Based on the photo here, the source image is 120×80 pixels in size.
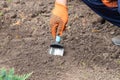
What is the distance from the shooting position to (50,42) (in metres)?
2.82

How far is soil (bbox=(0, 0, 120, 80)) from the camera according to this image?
8.20 feet

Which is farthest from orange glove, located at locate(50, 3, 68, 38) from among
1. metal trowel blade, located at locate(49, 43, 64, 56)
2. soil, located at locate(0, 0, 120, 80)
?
soil, located at locate(0, 0, 120, 80)

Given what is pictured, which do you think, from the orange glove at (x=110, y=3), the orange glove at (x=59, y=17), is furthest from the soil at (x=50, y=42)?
the orange glove at (x=110, y=3)

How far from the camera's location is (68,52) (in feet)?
8.87

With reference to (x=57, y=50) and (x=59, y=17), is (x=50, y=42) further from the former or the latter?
(x=59, y=17)

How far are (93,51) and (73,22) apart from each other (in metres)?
0.50

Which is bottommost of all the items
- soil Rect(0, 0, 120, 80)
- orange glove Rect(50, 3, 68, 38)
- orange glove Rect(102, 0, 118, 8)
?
soil Rect(0, 0, 120, 80)

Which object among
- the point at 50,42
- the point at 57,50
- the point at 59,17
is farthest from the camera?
the point at 50,42

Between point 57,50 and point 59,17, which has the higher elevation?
point 59,17

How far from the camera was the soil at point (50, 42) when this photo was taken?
2498 millimetres

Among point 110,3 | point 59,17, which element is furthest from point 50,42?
point 110,3

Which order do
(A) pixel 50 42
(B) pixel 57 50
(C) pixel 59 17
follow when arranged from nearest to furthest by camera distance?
(C) pixel 59 17
(B) pixel 57 50
(A) pixel 50 42

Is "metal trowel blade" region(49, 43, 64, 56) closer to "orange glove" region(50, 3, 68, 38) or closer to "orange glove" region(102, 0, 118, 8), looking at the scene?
"orange glove" region(50, 3, 68, 38)

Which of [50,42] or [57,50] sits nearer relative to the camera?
[57,50]
